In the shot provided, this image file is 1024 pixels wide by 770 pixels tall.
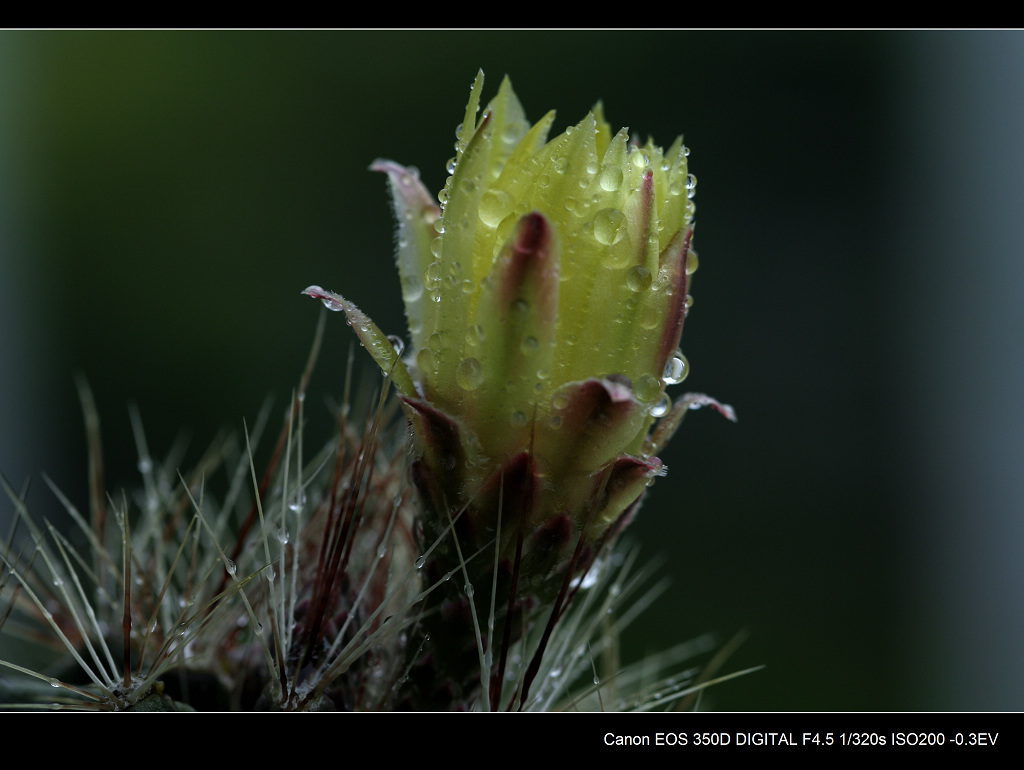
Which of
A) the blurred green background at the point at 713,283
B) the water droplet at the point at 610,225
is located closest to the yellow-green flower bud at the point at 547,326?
the water droplet at the point at 610,225

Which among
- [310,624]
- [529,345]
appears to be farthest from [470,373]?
[310,624]

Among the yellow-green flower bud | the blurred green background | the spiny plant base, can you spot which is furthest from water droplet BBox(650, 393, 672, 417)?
the blurred green background

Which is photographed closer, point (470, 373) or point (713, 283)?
point (470, 373)

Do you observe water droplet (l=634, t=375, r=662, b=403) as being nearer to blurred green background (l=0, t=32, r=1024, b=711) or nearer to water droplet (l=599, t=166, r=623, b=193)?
water droplet (l=599, t=166, r=623, b=193)

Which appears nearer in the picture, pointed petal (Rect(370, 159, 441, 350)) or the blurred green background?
pointed petal (Rect(370, 159, 441, 350))

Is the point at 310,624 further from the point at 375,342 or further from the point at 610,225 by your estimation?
the point at 610,225

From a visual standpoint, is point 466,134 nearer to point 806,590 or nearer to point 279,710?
point 279,710
